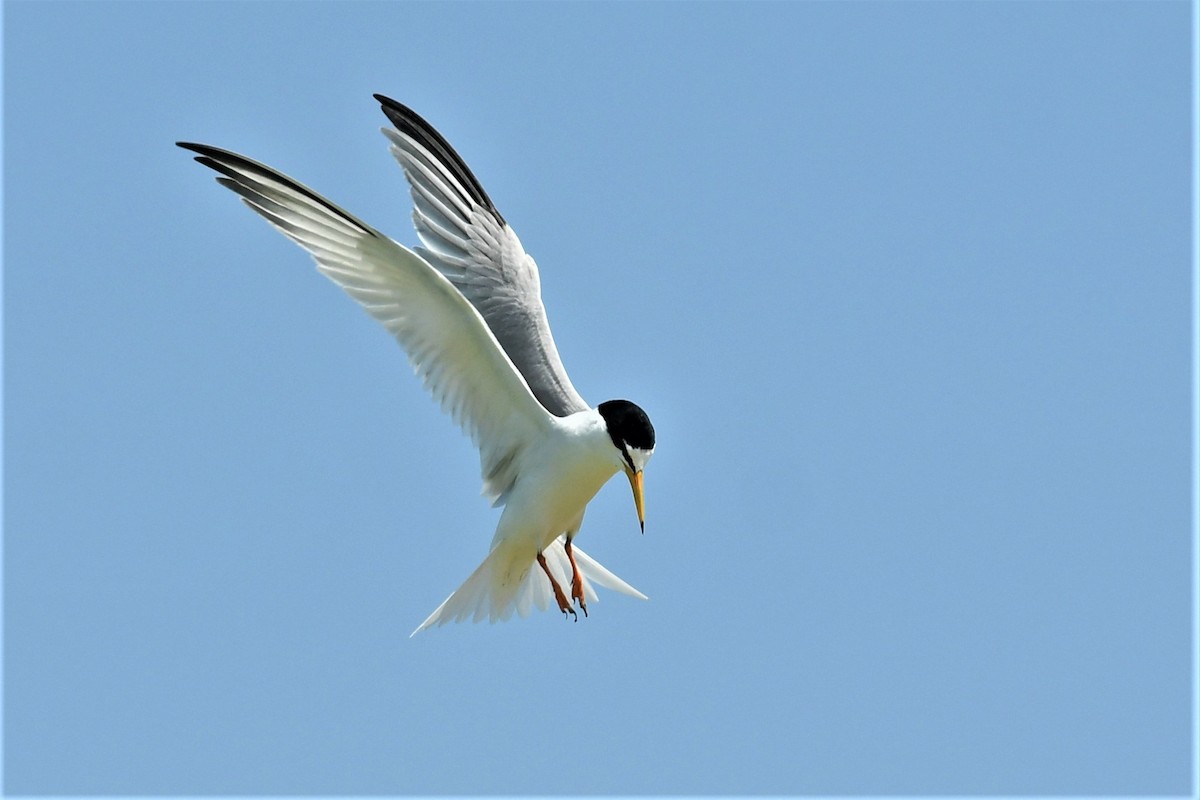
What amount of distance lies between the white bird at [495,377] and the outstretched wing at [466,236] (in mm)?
11

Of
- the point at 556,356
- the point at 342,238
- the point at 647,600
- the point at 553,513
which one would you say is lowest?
the point at 647,600

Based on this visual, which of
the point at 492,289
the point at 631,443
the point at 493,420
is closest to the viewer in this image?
the point at 631,443

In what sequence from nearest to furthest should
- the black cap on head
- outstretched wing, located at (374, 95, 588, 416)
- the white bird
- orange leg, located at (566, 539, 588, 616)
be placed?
the black cap on head
the white bird
orange leg, located at (566, 539, 588, 616)
outstretched wing, located at (374, 95, 588, 416)

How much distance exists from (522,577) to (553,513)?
0.71 meters

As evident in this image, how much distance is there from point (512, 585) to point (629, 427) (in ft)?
5.30

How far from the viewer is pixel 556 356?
12.7 meters

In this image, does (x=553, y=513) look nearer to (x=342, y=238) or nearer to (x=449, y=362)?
(x=449, y=362)

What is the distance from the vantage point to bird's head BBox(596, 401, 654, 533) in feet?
36.9

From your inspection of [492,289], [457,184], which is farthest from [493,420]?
[457,184]

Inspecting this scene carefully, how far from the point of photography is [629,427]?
11.3 metres

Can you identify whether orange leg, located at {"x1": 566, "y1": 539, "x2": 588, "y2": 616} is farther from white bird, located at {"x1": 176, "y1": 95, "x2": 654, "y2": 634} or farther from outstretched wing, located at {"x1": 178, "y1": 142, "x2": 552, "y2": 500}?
outstretched wing, located at {"x1": 178, "y1": 142, "x2": 552, "y2": 500}

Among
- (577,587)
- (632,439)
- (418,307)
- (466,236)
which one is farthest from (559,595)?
(466,236)

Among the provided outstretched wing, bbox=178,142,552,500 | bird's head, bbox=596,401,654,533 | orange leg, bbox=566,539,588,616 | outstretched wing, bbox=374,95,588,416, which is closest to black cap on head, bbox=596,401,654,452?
bird's head, bbox=596,401,654,533

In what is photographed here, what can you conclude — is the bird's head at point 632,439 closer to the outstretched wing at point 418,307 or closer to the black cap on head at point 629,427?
the black cap on head at point 629,427
